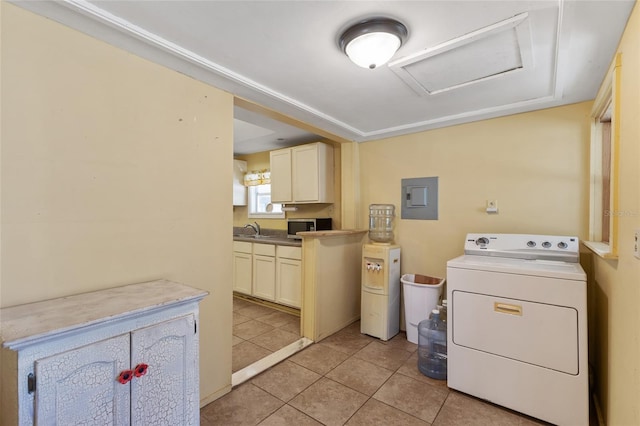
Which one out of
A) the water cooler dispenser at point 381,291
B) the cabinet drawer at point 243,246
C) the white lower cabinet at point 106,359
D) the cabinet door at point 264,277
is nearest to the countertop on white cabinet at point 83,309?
the white lower cabinet at point 106,359

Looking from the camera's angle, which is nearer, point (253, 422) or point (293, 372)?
point (253, 422)

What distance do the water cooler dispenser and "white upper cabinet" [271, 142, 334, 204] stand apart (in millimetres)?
1111

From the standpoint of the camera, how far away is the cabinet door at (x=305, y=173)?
3717mm

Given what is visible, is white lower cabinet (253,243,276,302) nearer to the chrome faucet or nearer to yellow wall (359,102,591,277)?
the chrome faucet

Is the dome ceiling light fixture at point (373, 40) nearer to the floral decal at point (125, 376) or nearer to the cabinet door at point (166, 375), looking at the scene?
the cabinet door at point (166, 375)

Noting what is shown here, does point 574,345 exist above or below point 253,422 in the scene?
above

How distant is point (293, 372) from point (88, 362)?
158 cm

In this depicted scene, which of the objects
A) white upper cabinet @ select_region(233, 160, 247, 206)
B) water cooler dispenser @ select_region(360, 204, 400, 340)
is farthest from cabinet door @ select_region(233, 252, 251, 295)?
water cooler dispenser @ select_region(360, 204, 400, 340)

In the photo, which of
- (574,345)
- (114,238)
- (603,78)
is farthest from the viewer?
(603,78)

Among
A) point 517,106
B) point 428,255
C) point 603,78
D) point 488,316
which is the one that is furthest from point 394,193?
point 603,78

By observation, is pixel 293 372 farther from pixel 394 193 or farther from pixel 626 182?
pixel 626 182

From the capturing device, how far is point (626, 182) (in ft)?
4.08

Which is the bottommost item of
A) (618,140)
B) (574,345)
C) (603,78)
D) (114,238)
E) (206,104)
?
(574,345)

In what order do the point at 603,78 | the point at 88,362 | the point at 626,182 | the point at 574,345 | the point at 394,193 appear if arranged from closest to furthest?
the point at 88,362 < the point at 626,182 < the point at 574,345 < the point at 603,78 < the point at 394,193
